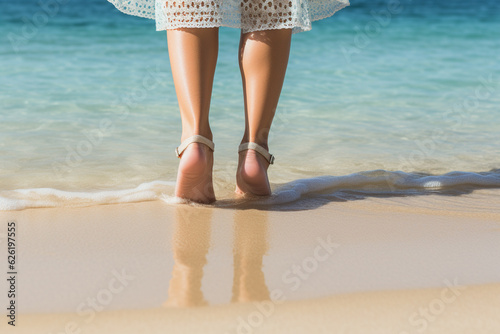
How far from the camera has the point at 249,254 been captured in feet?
4.76

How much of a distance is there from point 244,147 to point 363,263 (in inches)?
22.4

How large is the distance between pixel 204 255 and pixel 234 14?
0.68m

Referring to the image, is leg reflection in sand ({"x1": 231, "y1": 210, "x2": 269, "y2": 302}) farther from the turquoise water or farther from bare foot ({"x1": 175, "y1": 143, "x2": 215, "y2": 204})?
the turquoise water

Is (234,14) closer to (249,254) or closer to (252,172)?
(252,172)

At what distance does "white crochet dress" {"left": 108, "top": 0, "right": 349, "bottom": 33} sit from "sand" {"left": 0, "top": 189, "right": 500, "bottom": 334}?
0.50m

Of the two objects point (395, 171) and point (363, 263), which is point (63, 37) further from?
point (363, 263)

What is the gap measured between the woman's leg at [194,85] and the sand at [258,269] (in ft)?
0.41

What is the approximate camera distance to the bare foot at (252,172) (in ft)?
5.95

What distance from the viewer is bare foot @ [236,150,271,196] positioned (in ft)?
5.95

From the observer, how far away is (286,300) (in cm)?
119

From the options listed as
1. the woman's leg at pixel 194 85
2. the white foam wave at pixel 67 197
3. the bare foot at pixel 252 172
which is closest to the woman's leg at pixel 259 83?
the bare foot at pixel 252 172

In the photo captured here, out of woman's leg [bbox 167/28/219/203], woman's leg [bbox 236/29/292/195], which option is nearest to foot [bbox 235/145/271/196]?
woman's leg [bbox 236/29/292/195]

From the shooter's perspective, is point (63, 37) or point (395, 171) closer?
point (395, 171)

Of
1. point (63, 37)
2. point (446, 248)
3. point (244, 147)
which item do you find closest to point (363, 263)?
point (446, 248)
